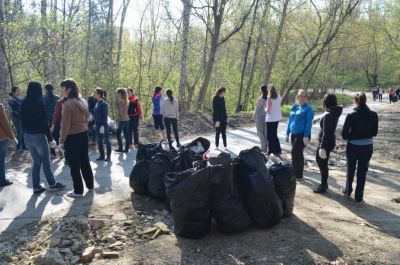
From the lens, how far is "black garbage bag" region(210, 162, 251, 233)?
4633 millimetres

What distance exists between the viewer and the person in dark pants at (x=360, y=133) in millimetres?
6066

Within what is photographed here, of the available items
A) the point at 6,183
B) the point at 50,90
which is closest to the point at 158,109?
the point at 50,90

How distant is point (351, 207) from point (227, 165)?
256cm

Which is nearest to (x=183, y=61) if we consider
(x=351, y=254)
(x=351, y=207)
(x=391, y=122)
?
(x=391, y=122)

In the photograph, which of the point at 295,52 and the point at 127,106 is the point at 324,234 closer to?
the point at 127,106

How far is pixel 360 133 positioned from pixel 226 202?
8.91 feet

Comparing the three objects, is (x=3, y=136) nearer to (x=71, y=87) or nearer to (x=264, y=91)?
(x=71, y=87)

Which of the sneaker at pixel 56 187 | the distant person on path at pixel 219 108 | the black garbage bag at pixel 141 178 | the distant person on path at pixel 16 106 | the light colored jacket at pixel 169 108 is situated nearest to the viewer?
the black garbage bag at pixel 141 178

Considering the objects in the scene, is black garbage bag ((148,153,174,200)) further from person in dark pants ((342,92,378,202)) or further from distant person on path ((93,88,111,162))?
distant person on path ((93,88,111,162))

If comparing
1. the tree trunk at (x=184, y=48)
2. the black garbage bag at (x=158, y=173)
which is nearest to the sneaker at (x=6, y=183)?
the black garbage bag at (x=158, y=173)

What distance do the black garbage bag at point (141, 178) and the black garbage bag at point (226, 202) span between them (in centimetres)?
192

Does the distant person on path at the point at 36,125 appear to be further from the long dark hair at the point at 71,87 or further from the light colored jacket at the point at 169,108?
the light colored jacket at the point at 169,108

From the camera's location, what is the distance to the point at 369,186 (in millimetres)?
7734

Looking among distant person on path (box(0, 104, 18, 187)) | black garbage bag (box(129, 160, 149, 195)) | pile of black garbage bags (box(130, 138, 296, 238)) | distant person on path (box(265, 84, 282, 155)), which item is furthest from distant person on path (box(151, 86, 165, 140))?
pile of black garbage bags (box(130, 138, 296, 238))
